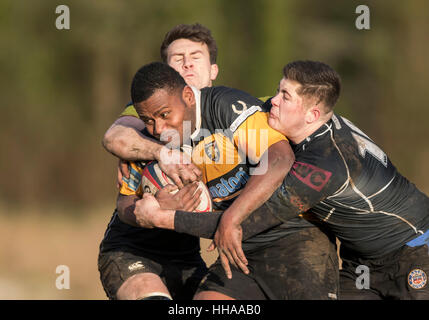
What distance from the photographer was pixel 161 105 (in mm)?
4031

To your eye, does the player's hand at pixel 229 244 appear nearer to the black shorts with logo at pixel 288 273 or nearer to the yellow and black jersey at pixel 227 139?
the black shorts with logo at pixel 288 273

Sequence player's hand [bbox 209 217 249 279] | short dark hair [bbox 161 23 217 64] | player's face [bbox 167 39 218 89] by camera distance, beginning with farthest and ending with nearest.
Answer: short dark hair [bbox 161 23 217 64] < player's face [bbox 167 39 218 89] < player's hand [bbox 209 217 249 279]

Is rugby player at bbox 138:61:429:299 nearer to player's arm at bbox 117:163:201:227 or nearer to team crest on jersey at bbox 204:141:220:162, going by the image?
player's arm at bbox 117:163:201:227

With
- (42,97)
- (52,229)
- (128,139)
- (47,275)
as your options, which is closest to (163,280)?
(128,139)

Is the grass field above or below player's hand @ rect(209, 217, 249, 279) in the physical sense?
below

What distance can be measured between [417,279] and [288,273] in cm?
79

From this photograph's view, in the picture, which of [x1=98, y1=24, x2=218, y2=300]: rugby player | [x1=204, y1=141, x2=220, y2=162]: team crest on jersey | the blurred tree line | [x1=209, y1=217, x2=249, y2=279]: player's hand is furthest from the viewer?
the blurred tree line

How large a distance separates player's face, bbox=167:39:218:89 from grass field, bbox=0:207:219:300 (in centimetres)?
597

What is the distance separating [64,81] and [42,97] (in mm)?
662

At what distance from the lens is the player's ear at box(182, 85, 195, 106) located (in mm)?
4129

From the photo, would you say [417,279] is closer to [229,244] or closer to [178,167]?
[229,244]

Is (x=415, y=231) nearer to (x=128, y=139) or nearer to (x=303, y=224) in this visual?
(x=303, y=224)

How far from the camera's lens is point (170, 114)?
4.05 metres

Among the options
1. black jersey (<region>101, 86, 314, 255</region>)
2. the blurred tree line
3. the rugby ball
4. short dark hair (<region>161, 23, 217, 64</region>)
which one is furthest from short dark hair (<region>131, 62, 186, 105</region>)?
the blurred tree line
